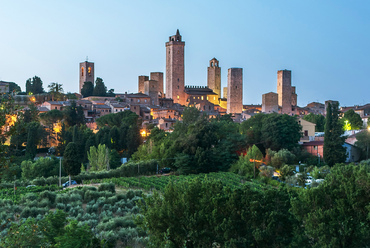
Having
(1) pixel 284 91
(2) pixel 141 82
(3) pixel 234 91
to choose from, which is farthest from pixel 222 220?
(2) pixel 141 82

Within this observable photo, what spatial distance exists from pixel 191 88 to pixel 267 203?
5879 cm

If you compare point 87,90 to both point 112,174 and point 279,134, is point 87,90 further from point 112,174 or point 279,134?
point 112,174

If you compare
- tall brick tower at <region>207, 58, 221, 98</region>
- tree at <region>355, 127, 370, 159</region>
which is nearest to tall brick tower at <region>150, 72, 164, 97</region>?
tall brick tower at <region>207, 58, 221, 98</region>

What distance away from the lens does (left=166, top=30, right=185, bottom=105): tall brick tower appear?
217 ft

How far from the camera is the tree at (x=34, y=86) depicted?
6806 cm

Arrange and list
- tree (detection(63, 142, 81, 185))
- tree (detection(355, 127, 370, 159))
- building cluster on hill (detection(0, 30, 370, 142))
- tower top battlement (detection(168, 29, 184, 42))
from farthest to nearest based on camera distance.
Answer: tower top battlement (detection(168, 29, 184, 42))
building cluster on hill (detection(0, 30, 370, 142))
tree (detection(355, 127, 370, 159))
tree (detection(63, 142, 81, 185))

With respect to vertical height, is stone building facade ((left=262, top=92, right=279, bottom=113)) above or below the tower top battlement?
below

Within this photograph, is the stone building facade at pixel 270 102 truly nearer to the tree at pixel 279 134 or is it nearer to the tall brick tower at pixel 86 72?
the tree at pixel 279 134

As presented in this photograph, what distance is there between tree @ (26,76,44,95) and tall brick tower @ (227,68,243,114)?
92.3 ft

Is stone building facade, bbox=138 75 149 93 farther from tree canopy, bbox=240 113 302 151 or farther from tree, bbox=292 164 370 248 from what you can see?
tree, bbox=292 164 370 248

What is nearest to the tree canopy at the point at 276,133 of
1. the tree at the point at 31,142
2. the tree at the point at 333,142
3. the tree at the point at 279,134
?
the tree at the point at 279,134

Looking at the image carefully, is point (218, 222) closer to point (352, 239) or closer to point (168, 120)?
point (352, 239)

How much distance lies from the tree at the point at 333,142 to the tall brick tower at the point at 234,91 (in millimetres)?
31474

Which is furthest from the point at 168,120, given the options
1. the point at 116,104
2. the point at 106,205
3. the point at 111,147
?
the point at 106,205
